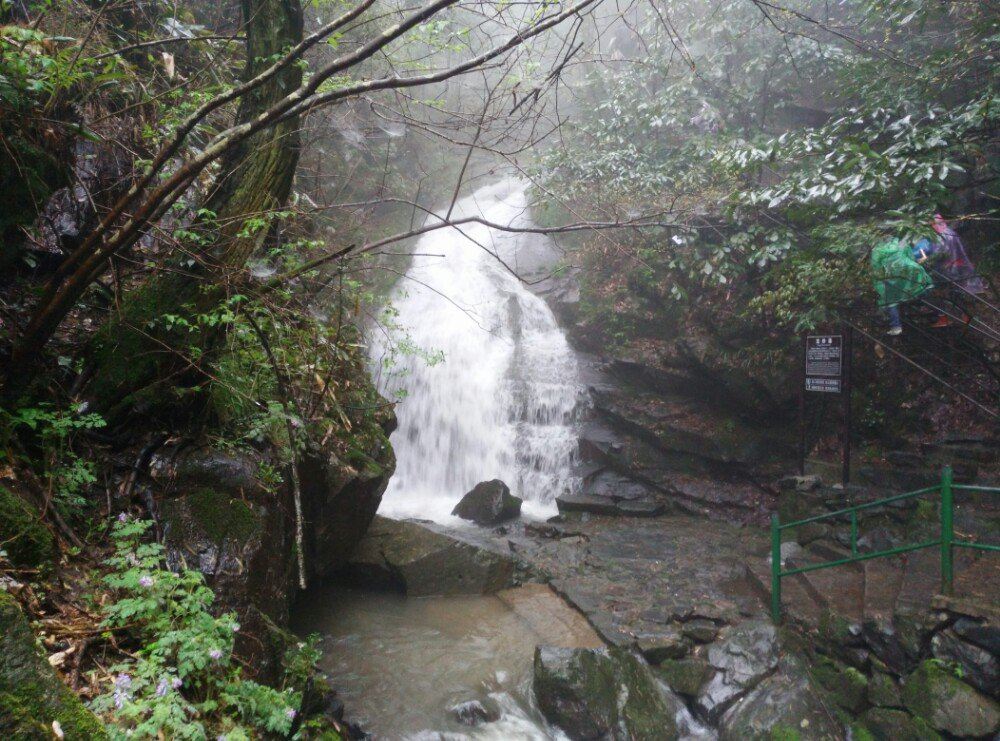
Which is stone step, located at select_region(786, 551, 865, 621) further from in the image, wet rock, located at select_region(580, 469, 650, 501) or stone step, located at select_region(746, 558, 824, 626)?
wet rock, located at select_region(580, 469, 650, 501)

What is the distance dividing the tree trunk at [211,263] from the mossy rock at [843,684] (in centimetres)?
549

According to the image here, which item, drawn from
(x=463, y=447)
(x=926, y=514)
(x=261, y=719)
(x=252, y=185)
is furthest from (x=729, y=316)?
(x=261, y=719)

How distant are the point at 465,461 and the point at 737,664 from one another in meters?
7.04

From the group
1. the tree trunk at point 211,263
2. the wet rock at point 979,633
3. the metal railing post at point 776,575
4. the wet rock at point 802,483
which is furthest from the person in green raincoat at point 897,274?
the tree trunk at point 211,263

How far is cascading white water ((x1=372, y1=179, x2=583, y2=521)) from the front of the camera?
11.1 metres

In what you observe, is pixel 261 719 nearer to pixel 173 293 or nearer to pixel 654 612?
pixel 173 293

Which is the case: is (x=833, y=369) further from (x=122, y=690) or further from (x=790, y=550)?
(x=122, y=690)

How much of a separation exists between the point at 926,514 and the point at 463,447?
743 centimetres

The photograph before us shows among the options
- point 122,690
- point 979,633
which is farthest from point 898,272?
point 122,690

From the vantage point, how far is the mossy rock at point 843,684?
15.4ft

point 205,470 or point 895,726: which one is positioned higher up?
point 205,470

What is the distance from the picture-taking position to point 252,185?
3871 millimetres

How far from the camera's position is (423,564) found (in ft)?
22.0

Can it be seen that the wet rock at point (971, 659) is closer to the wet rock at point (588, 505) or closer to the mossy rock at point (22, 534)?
the wet rock at point (588, 505)
